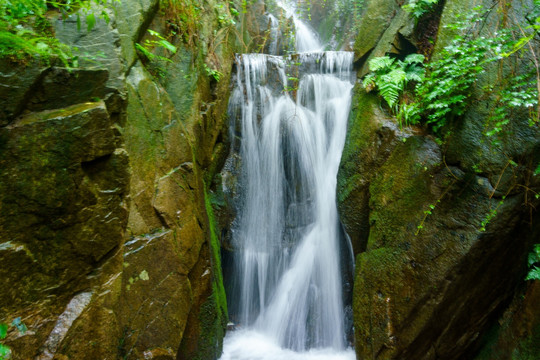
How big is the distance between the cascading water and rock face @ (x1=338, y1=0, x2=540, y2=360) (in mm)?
873

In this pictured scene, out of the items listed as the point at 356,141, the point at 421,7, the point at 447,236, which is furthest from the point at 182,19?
the point at 447,236

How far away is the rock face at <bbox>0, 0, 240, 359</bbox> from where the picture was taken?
1869mm

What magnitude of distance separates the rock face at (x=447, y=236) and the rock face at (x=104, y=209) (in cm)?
228

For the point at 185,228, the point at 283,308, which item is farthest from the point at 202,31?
the point at 283,308

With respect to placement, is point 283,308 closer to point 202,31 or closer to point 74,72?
point 74,72

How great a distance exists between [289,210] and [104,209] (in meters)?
3.72

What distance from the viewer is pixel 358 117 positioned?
471 centimetres

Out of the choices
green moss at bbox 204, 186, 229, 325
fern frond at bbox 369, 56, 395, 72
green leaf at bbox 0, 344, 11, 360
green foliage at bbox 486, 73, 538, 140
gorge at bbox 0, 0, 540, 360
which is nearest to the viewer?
green leaf at bbox 0, 344, 11, 360

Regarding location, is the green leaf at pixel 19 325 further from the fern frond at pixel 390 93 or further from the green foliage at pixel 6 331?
the fern frond at pixel 390 93

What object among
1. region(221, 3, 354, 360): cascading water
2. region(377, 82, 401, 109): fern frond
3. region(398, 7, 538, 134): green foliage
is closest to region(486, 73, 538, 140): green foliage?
region(398, 7, 538, 134): green foliage

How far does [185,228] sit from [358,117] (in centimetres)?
307

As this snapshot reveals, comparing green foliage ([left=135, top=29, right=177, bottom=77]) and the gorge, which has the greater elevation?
green foliage ([left=135, top=29, right=177, bottom=77])

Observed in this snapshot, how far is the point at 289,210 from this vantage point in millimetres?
5590

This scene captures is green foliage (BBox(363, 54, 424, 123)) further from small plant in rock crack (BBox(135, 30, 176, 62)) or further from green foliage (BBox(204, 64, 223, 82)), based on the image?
small plant in rock crack (BBox(135, 30, 176, 62))
